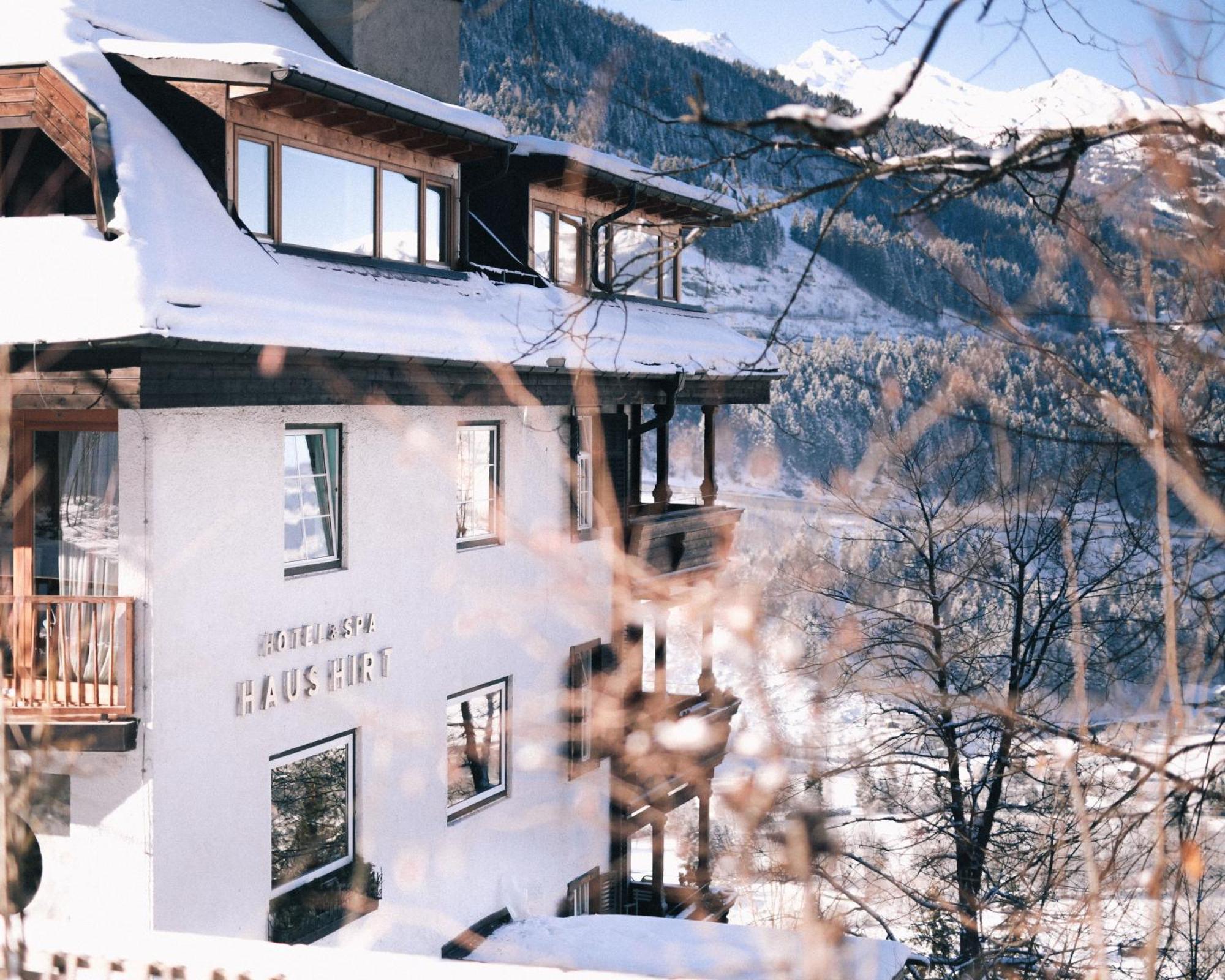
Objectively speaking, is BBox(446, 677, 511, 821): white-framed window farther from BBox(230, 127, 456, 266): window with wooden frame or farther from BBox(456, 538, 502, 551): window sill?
BBox(230, 127, 456, 266): window with wooden frame

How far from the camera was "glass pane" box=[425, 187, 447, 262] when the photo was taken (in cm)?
1353

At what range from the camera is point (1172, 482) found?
13.5 feet

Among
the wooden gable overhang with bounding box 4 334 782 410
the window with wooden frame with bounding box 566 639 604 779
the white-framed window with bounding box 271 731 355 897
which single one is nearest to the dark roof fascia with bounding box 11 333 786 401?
the wooden gable overhang with bounding box 4 334 782 410

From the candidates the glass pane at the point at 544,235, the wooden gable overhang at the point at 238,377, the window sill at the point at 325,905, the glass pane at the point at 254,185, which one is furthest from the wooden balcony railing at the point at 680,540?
the glass pane at the point at 254,185

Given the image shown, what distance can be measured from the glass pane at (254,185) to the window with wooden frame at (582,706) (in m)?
6.84

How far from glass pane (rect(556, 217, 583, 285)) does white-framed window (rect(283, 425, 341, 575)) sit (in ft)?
19.6

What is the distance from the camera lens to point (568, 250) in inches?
679

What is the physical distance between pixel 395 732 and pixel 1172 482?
9.44 metres

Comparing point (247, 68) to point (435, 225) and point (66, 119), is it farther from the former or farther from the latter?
point (435, 225)

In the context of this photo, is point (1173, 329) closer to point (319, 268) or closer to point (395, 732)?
point (319, 268)

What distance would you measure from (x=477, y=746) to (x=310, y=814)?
9.97 feet

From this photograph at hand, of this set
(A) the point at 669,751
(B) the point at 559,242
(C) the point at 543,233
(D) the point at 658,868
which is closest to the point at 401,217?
(B) the point at 559,242

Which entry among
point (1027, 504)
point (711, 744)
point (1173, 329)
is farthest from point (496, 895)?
point (1173, 329)

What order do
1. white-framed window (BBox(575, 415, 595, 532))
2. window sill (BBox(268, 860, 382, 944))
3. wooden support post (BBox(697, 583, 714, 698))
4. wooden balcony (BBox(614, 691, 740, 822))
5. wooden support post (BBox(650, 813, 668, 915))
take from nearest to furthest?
window sill (BBox(268, 860, 382, 944)), white-framed window (BBox(575, 415, 595, 532)), wooden balcony (BBox(614, 691, 740, 822)), wooden support post (BBox(650, 813, 668, 915)), wooden support post (BBox(697, 583, 714, 698))
